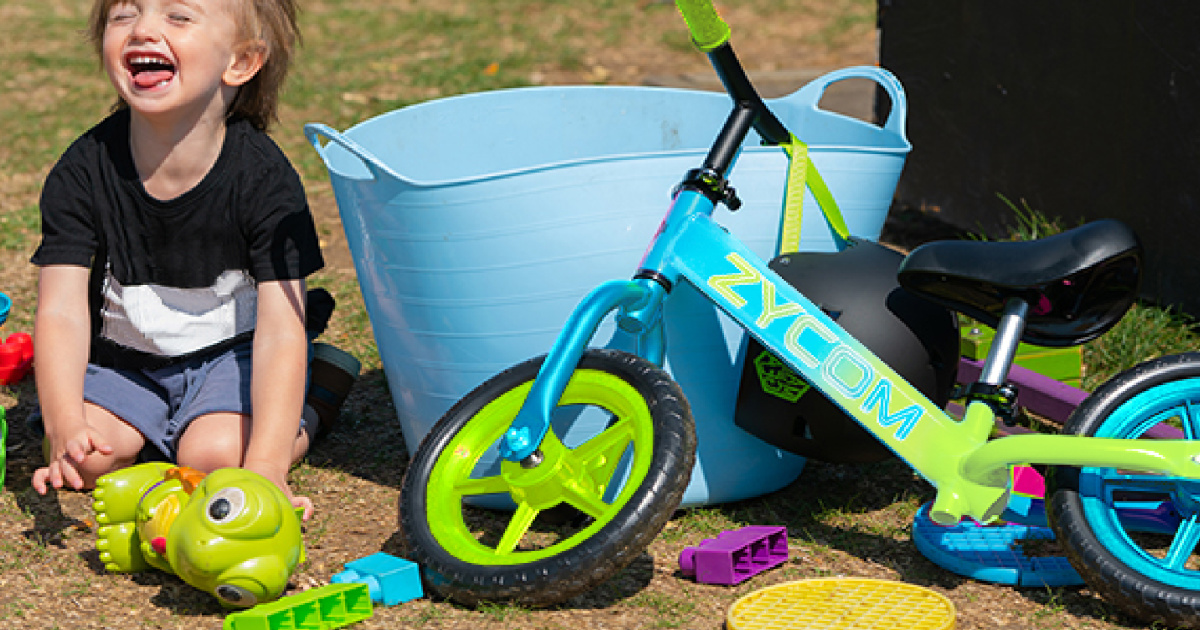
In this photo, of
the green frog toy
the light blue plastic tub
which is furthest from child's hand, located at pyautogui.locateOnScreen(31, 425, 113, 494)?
the light blue plastic tub

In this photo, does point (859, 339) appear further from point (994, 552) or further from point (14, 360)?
point (14, 360)

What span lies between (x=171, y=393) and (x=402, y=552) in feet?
2.32

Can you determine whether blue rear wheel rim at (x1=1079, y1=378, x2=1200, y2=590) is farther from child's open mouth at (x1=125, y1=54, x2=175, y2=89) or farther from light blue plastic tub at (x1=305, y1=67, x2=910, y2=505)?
child's open mouth at (x1=125, y1=54, x2=175, y2=89)

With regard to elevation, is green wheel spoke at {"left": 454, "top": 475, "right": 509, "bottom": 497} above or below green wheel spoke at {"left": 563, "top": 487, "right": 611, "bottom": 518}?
below

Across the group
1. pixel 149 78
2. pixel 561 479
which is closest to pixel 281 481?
pixel 561 479

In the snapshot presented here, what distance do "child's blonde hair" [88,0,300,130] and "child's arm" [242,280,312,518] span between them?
0.42 meters

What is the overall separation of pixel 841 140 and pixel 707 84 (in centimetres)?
345

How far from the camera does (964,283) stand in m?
2.21

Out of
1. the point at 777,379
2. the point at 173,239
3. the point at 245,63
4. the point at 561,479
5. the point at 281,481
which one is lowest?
the point at 281,481

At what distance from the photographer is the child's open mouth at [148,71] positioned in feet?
8.17

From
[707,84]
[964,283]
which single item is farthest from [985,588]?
[707,84]

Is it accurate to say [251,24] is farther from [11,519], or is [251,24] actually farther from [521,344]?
[11,519]

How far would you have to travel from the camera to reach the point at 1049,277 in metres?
2.11

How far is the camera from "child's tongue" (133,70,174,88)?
250 centimetres
